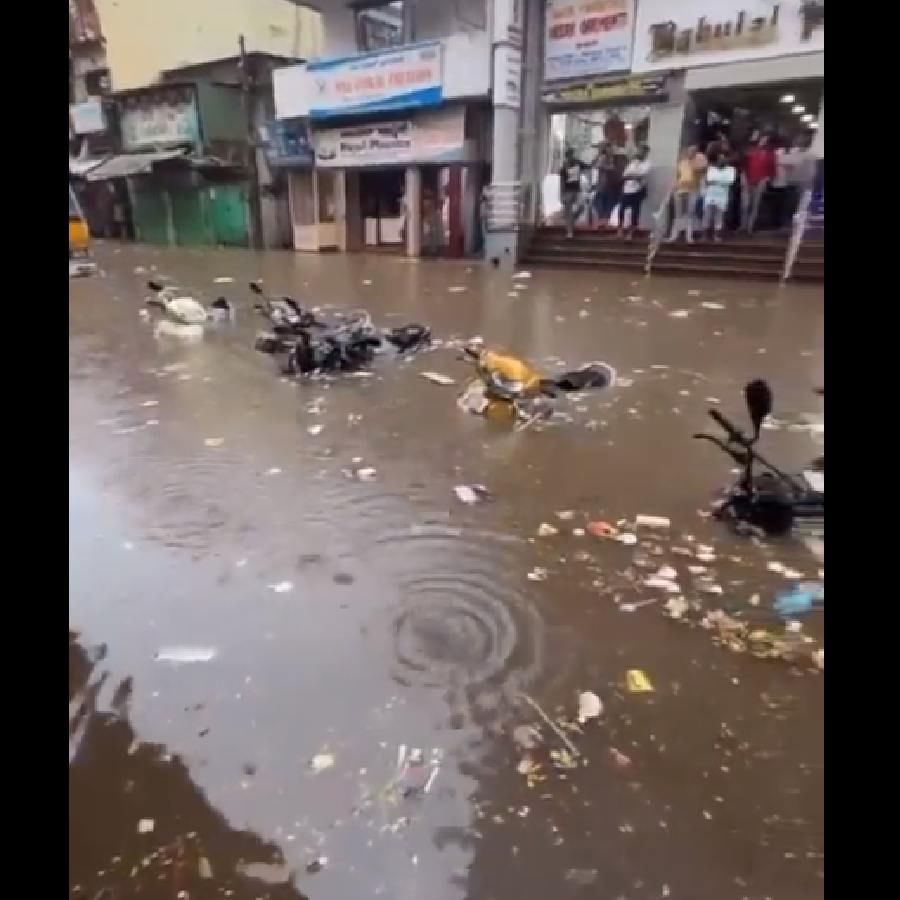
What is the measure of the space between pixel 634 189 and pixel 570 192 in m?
1.44

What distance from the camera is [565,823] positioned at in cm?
170

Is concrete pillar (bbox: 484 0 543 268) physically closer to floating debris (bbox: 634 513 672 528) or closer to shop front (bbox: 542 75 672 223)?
shop front (bbox: 542 75 672 223)

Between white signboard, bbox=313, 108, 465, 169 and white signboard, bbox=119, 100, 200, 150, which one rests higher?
white signboard, bbox=119, 100, 200, 150

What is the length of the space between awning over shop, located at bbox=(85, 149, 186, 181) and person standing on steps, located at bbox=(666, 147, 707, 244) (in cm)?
1451

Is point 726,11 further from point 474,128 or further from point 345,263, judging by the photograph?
point 345,263

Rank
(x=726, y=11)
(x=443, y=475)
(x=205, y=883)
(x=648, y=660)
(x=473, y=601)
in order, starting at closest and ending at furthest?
(x=205, y=883), (x=648, y=660), (x=473, y=601), (x=443, y=475), (x=726, y=11)

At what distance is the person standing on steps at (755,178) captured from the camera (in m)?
11.6

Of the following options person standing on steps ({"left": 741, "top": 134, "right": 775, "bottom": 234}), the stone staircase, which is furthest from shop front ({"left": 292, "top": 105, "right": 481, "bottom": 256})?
person standing on steps ({"left": 741, "top": 134, "right": 775, "bottom": 234})

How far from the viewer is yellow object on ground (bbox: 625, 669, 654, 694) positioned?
2.15 meters

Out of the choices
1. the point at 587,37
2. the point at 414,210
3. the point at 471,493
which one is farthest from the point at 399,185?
the point at 471,493

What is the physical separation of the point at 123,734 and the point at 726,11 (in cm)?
1350

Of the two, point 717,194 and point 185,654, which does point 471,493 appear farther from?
point 717,194

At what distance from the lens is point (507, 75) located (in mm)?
13492

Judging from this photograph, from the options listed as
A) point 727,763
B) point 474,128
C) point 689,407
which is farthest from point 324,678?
point 474,128
